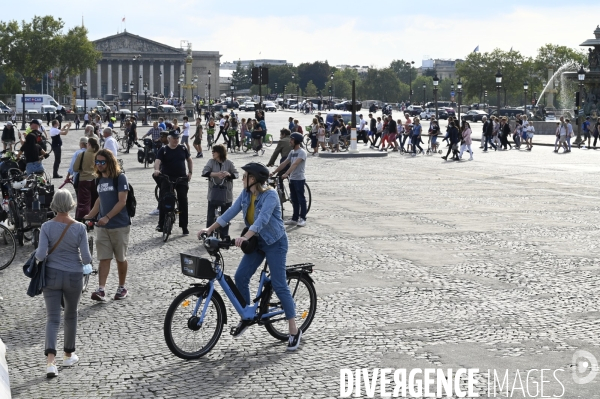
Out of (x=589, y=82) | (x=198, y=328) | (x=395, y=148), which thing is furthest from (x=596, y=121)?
(x=198, y=328)

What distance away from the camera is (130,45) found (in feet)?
614

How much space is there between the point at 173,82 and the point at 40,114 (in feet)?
329

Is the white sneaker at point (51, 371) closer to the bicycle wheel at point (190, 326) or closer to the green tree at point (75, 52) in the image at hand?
the bicycle wheel at point (190, 326)

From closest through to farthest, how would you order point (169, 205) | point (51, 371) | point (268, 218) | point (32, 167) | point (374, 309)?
point (51, 371)
point (268, 218)
point (374, 309)
point (169, 205)
point (32, 167)

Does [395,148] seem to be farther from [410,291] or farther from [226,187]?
[410,291]

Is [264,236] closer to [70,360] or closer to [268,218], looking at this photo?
[268,218]

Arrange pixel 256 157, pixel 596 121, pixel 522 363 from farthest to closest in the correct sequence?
pixel 596 121
pixel 256 157
pixel 522 363

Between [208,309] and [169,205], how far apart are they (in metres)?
7.31

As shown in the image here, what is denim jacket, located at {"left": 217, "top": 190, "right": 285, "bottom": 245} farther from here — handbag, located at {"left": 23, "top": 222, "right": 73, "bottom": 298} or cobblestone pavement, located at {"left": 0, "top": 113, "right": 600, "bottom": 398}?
handbag, located at {"left": 23, "top": 222, "right": 73, "bottom": 298}

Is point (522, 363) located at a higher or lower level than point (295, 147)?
lower

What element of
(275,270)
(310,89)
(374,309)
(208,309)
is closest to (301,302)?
(275,270)

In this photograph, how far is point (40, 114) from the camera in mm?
91750

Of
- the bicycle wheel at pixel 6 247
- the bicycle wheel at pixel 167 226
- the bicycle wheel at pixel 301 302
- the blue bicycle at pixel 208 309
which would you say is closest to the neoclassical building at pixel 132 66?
the bicycle wheel at pixel 167 226

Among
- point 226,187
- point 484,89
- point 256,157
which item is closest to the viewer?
point 226,187
